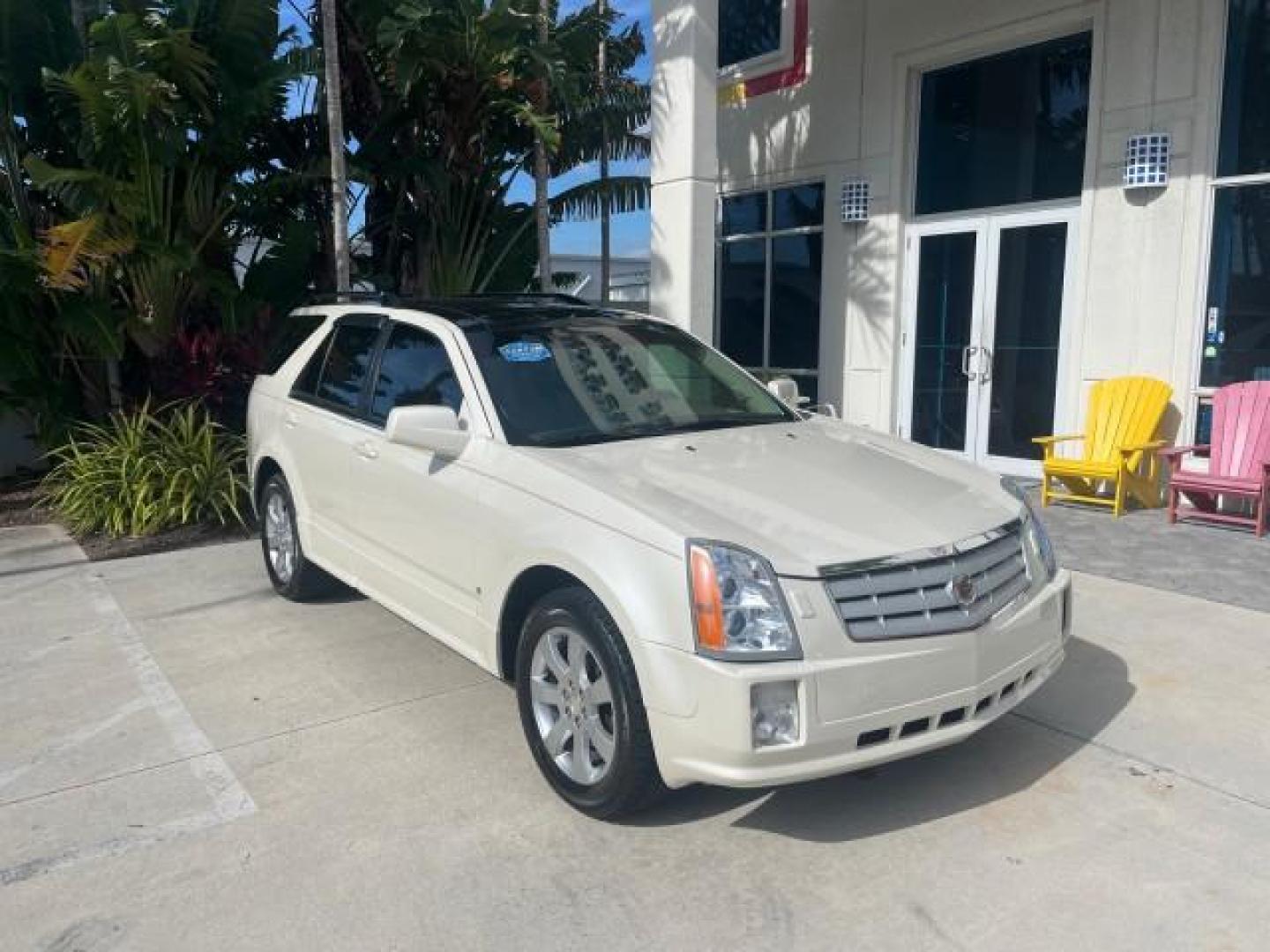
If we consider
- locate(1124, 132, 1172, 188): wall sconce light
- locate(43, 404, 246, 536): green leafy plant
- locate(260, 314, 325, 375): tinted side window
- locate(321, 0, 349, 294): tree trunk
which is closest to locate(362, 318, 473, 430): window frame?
locate(260, 314, 325, 375): tinted side window

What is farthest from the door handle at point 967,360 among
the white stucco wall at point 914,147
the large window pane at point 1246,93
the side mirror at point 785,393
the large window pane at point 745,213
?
the side mirror at point 785,393

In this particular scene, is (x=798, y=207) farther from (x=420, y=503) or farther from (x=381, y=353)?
(x=420, y=503)

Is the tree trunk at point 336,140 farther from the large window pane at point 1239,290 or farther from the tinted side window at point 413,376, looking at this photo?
the large window pane at point 1239,290

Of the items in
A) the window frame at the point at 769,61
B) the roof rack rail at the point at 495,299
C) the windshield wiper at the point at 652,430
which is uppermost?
the window frame at the point at 769,61

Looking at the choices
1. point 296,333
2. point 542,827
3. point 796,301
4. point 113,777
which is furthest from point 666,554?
point 796,301

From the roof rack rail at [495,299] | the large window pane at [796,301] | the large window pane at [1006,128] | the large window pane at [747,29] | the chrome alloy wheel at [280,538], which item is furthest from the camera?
the large window pane at [747,29]

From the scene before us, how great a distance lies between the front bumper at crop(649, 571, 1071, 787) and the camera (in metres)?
2.97

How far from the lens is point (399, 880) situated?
10.2ft

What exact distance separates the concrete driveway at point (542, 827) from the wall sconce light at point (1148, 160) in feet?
15.2

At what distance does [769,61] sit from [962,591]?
1019cm

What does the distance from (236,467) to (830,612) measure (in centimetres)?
706

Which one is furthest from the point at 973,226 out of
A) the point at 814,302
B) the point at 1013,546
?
the point at 1013,546

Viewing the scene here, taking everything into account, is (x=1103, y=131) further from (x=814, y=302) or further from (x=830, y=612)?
(x=830, y=612)

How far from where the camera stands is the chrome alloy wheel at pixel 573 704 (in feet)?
11.0
